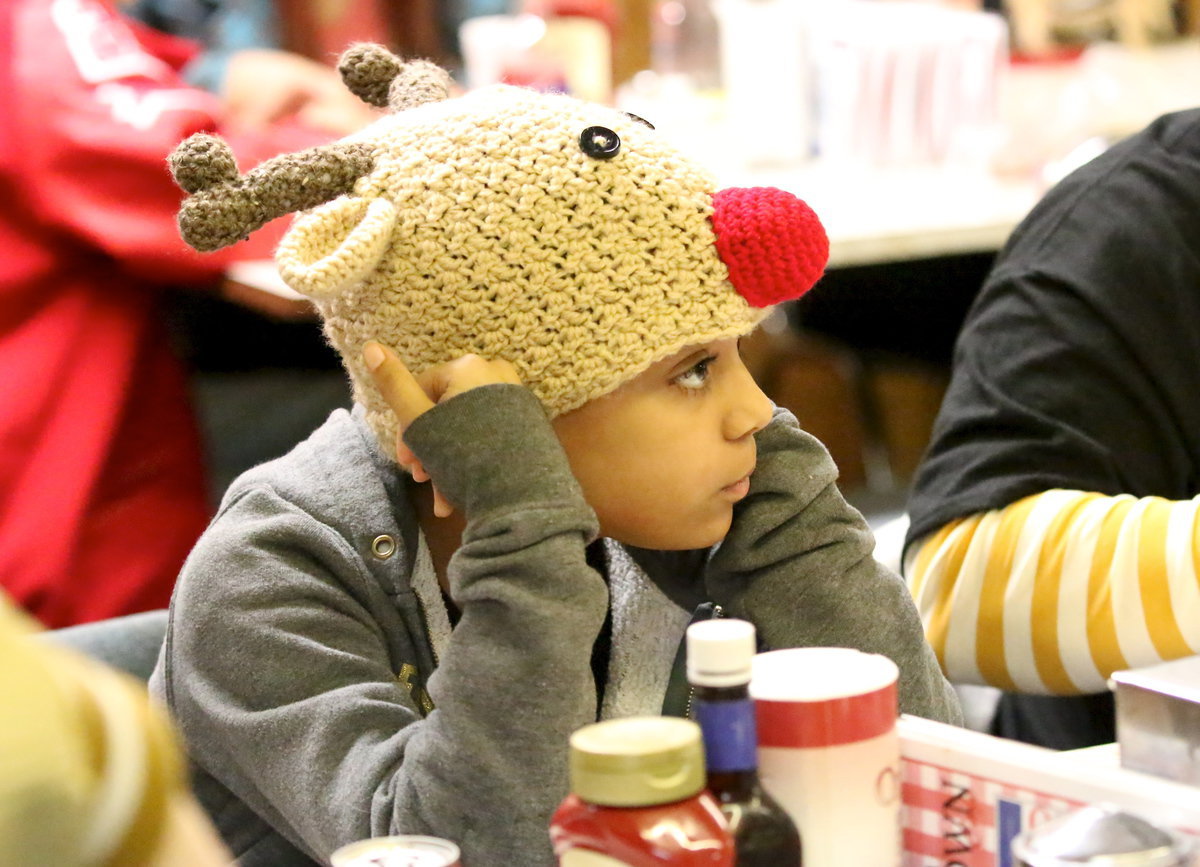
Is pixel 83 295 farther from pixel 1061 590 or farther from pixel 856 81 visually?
pixel 856 81

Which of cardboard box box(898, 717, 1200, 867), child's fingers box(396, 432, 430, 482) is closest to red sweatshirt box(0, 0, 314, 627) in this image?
child's fingers box(396, 432, 430, 482)

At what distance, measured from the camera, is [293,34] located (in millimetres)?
2590

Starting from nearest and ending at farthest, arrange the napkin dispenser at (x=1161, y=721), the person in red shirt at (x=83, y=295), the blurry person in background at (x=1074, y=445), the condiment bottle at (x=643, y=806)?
1. the condiment bottle at (x=643, y=806)
2. the napkin dispenser at (x=1161, y=721)
3. the blurry person in background at (x=1074, y=445)
4. the person in red shirt at (x=83, y=295)

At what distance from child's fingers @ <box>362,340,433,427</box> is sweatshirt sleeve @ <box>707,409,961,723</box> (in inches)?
9.4

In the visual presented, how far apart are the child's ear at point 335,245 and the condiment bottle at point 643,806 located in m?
0.32

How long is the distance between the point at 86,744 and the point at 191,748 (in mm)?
518

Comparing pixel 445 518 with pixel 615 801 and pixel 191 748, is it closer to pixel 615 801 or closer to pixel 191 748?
pixel 191 748

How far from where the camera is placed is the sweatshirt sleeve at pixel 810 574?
0.88 meters

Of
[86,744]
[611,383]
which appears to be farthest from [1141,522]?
[86,744]

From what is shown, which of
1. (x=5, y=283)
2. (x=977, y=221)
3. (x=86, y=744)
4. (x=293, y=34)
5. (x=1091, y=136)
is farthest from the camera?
(x=293, y=34)

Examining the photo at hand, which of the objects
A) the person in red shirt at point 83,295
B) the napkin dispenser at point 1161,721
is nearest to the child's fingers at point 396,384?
the napkin dispenser at point 1161,721

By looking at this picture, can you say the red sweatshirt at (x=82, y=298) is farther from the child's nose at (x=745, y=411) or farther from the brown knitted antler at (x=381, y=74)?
the child's nose at (x=745, y=411)

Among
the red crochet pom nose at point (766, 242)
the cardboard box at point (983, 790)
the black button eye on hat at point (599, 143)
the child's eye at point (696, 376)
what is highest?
the black button eye on hat at point (599, 143)

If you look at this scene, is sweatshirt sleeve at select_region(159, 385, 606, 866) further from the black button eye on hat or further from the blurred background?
the blurred background
